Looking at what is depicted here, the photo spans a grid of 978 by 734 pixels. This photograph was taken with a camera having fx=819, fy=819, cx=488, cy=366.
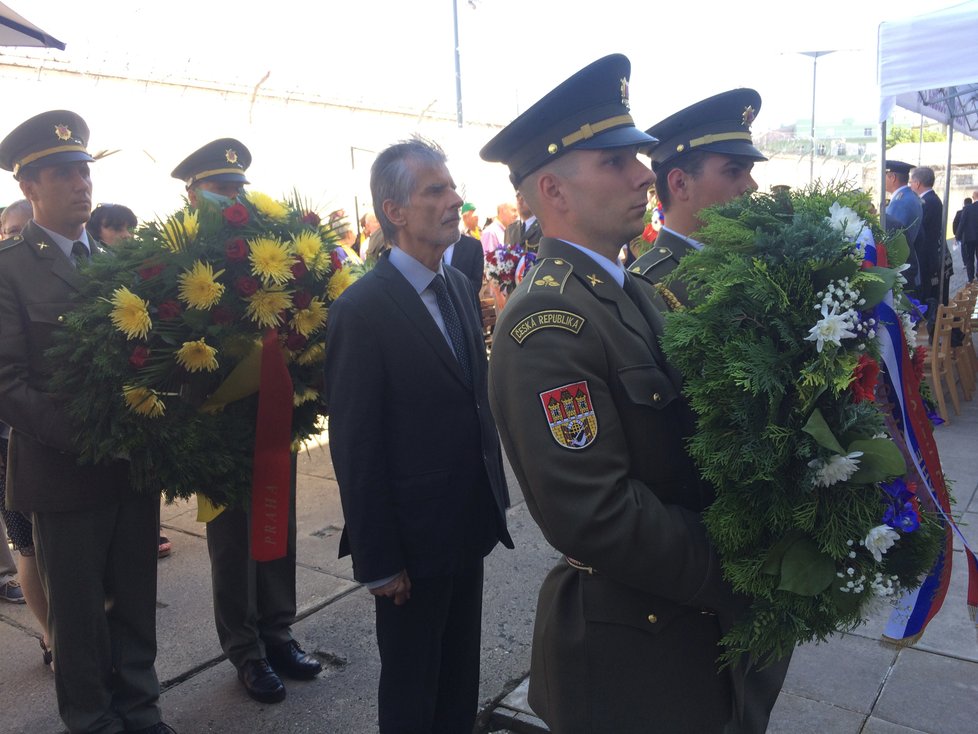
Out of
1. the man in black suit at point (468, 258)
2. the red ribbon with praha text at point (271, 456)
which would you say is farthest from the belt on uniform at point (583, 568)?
the man in black suit at point (468, 258)

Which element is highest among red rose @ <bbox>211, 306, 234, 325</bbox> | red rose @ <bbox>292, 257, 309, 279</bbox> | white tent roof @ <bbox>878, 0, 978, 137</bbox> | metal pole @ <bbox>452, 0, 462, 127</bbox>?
metal pole @ <bbox>452, 0, 462, 127</bbox>

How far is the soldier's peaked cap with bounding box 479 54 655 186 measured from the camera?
6.23 feet

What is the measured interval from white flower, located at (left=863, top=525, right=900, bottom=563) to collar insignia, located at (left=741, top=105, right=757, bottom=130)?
1.98 metres

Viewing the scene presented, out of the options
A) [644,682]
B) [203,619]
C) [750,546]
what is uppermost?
[750,546]

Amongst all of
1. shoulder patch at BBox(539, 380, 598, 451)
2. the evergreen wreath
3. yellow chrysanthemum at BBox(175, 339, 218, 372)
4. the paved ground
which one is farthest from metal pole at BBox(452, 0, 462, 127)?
shoulder patch at BBox(539, 380, 598, 451)

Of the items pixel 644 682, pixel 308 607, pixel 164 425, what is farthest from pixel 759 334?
pixel 308 607

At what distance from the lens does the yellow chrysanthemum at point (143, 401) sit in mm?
2812

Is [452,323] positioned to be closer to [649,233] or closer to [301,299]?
[301,299]

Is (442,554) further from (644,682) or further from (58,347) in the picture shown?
(58,347)

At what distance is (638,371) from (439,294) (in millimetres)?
1195

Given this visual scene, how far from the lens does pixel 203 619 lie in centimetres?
418

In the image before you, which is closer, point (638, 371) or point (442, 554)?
point (638, 371)

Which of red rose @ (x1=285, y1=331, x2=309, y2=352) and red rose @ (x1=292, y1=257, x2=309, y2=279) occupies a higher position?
red rose @ (x1=292, y1=257, x2=309, y2=279)

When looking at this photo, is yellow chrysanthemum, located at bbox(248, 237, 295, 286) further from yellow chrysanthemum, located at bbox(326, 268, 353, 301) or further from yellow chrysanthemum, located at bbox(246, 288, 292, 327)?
yellow chrysanthemum, located at bbox(326, 268, 353, 301)
